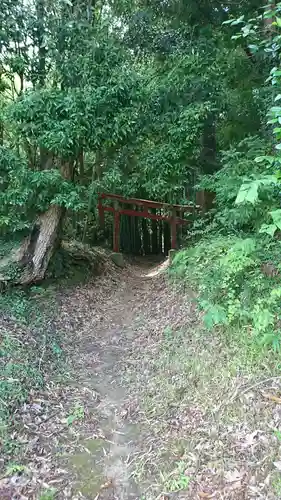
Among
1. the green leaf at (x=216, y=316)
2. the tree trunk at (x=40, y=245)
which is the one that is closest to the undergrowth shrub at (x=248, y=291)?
the green leaf at (x=216, y=316)

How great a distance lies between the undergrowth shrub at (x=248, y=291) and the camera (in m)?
2.79

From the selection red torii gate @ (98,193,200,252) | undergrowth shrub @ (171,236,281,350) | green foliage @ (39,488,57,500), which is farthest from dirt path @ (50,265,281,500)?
red torii gate @ (98,193,200,252)

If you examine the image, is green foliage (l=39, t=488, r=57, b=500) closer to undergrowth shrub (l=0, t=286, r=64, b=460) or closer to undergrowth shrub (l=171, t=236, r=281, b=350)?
undergrowth shrub (l=0, t=286, r=64, b=460)

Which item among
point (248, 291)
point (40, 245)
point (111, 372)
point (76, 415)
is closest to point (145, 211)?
point (40, 245)

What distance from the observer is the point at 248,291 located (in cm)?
315

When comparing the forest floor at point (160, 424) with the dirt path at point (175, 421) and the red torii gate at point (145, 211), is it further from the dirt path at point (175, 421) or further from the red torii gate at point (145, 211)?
the red torii gate at point (145, 211)

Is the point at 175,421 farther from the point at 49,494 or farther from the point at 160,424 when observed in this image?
the point at 49,494

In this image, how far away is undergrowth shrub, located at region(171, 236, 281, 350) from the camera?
279 centimetres

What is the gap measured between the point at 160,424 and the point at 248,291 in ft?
4.15

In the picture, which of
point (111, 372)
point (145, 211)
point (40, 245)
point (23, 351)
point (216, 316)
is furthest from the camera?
point (145, 211)

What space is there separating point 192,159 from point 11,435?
4.63m

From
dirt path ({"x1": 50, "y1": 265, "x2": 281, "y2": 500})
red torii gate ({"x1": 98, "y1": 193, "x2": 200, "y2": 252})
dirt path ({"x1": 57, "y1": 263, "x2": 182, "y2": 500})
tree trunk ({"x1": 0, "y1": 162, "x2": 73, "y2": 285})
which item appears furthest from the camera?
red torii gate ({"x1": 98, "y1": 193, "x2": 200, "y2": 252})

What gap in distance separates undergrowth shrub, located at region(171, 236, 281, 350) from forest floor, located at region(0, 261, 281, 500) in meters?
0.19

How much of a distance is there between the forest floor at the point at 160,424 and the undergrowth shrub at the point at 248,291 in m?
0.19
